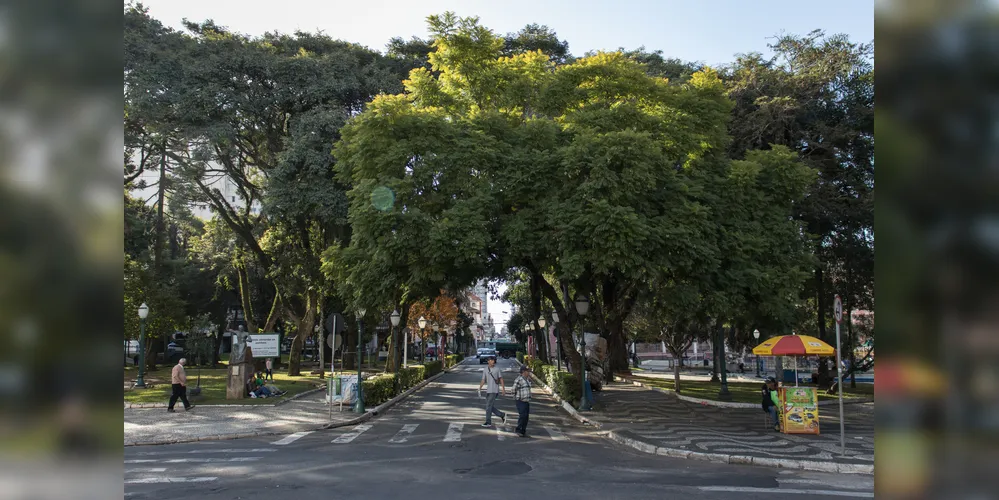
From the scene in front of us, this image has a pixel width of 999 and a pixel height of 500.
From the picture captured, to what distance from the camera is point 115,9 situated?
1.59m

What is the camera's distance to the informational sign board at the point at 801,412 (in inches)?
611

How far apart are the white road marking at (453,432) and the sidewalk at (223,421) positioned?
2982mm

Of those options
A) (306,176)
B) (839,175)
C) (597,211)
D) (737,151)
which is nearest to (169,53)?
(306,176)

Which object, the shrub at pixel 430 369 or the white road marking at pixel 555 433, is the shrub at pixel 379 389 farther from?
the shrub at pixel 430 369

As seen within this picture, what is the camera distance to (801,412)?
1565 centimetres

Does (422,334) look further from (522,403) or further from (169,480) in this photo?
(169,480)

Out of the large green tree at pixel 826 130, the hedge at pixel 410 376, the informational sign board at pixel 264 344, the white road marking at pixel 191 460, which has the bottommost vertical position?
the hedge at pixel 410 376

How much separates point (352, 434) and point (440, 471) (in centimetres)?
579

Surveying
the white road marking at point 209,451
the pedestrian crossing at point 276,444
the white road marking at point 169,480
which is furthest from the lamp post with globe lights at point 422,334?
the white road marking at point 169,480

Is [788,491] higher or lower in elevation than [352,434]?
higher

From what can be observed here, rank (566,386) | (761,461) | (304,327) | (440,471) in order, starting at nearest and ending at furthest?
1. (440,471)
2. (761,461)
3. (566,386)
4. (304,327)

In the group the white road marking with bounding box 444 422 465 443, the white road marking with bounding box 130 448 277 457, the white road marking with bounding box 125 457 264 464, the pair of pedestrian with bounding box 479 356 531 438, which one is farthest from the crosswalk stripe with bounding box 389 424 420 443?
the white road marking with bounding box 125 457 264 464

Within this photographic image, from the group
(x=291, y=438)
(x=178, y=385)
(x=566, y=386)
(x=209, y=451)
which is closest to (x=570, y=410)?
(x=566, y=386)

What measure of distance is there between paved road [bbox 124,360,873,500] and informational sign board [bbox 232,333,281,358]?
8913 millimetres
